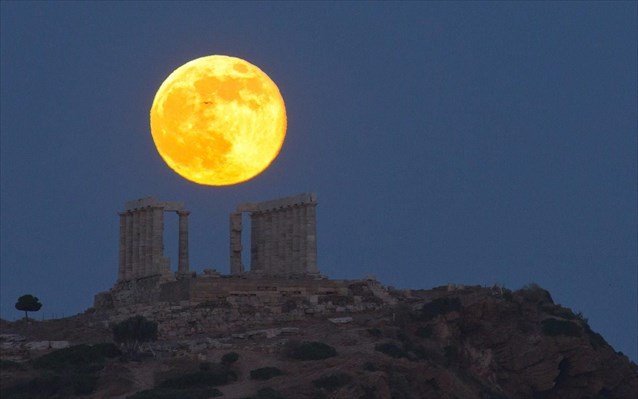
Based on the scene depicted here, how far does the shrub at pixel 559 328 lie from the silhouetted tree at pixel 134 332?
21.2 metres

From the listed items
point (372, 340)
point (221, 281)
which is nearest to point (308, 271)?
point (221, 281)

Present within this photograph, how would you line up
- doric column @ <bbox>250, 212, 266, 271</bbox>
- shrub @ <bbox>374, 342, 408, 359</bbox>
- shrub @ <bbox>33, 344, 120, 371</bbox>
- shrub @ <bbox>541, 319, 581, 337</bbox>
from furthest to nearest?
doric column @ <bbox>250, 212, 266, 271</bbox>
shrub @ <bbox>541, 319, 581, 337</bbox>
shrub @ <bbox>374, 342, 408, 359</bbox>
shrub @ <bbox>33, 344, 120, 371</bbox>

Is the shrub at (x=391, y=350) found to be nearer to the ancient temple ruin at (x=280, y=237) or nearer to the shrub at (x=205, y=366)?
the shrub at (x=205, y=366)

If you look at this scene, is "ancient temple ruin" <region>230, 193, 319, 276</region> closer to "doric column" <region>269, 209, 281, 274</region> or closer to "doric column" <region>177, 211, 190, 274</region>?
"doric column" <region>269, 209, 281, 274</region>

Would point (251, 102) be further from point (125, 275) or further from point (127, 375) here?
point (125, 275)

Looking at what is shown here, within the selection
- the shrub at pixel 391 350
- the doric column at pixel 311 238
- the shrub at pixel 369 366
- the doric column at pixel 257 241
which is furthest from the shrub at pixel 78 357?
the doric column at pixel 257 241

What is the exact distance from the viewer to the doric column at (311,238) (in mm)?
96438

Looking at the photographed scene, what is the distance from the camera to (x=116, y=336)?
8119 centimetres

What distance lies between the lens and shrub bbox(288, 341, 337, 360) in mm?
77750

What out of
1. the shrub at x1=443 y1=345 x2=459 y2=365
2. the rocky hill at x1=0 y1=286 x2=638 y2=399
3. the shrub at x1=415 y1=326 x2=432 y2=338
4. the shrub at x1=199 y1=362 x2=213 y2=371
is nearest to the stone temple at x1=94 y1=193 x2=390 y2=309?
the rocky hill at x1=0 y1=286 x2=638 y2=399

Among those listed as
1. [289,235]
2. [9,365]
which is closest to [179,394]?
[9,365]

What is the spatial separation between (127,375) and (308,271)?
73.9 feet

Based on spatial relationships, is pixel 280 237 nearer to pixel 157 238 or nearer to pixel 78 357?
pixel 157 238

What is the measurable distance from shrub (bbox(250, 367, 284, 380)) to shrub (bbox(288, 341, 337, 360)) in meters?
2.51
